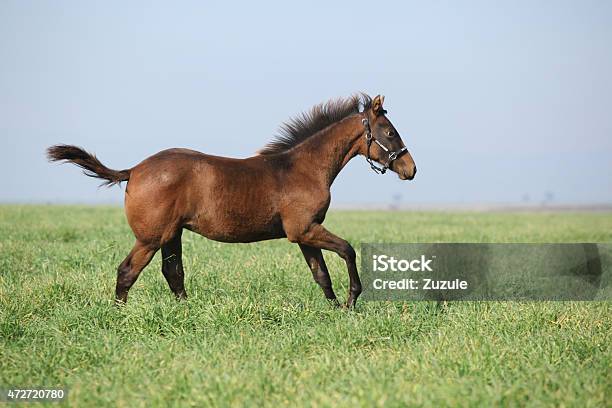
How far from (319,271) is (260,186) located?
4.42 feet

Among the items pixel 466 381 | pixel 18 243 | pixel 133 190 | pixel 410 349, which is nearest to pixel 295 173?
pixel 133 190

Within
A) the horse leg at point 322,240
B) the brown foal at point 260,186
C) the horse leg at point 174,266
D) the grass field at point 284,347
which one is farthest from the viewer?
the horse leg at point 174,266

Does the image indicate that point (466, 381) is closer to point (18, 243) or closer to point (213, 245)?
point (213, 245)

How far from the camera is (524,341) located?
6.67 metres

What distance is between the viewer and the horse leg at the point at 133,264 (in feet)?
25.9

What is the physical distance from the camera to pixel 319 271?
845 centimetres

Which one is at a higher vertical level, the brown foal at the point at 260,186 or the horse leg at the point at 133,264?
the brown foal at the point at 260,186

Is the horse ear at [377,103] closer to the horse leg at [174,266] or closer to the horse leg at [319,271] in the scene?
the horse leg at [319,271]

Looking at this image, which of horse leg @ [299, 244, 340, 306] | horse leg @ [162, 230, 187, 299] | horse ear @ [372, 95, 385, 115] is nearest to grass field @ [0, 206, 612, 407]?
horse leg @ [162, 230, 187, 299]

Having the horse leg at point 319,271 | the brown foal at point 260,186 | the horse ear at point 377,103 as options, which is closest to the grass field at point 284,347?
the horse leg at point 319,271

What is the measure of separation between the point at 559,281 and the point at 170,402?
8449mm

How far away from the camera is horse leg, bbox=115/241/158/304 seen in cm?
791

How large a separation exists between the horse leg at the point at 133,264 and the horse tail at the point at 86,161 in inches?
33.3

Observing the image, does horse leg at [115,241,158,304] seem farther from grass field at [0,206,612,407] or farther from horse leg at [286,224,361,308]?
horse leg at [286,224,361,308]
